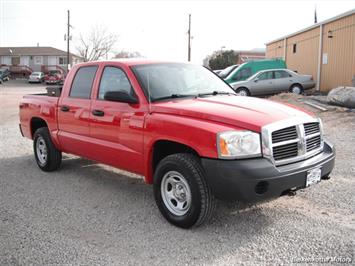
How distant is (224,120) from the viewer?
13.3 feet

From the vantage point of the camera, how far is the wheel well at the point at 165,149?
4.51 metres

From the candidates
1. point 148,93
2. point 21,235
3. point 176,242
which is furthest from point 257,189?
point 21,235

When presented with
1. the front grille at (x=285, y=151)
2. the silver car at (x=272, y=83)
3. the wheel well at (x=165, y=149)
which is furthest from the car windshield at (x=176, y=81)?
the silver car at (x=272, y=83)

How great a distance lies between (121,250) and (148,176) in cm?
116

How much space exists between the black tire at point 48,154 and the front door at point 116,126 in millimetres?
1416

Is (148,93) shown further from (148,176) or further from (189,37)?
(189,37)

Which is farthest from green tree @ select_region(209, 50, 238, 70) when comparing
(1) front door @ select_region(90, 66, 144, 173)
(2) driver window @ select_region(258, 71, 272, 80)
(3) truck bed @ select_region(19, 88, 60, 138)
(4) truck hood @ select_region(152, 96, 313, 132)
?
(4) truck hood @ select_region(152, 96, 313, 132)

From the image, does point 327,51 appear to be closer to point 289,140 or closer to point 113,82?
point 113,82

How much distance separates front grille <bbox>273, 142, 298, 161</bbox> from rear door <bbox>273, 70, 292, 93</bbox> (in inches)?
637

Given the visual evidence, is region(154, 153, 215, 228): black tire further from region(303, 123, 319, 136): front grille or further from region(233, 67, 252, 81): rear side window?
region(233, 67, 252, 81): rear side window

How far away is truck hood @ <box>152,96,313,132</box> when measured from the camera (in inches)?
159

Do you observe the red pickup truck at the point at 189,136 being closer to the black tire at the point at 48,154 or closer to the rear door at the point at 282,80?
the black tire at the point at 48,154

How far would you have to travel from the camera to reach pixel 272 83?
1975 centimetres

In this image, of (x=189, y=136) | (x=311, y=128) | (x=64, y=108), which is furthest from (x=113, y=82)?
(x=311, y=128)
